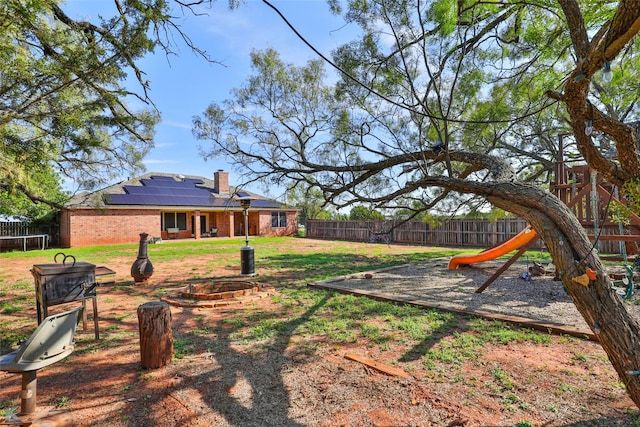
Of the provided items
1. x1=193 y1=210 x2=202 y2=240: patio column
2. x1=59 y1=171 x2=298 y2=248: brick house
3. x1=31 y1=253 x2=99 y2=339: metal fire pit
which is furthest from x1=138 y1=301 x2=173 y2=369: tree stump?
x1=193 y1=210 x2=202 y2=240: patio column

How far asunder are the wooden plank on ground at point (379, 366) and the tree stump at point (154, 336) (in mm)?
1992

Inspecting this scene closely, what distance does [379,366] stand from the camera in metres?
3.43

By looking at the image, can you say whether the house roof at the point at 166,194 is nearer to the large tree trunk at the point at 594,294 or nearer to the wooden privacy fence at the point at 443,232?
the wooden privacy fence at the point at 443,232

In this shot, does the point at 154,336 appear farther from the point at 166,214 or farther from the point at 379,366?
the point at 166,214

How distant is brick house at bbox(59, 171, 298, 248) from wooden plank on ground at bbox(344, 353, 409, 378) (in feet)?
41.8

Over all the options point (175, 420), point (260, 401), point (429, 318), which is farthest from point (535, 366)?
point (175, 420)

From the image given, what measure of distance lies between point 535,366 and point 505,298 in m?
3.19

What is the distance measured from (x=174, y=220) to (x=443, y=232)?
60.9 feet

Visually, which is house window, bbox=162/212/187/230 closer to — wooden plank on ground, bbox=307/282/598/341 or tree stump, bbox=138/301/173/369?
wooden plank on ground, bbox=307/282/598/341

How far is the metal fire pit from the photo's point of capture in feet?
13.3

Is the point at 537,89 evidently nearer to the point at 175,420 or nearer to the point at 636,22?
the point at 636,22

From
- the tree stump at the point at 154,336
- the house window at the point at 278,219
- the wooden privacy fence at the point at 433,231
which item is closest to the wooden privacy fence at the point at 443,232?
the wooden privacy fence at the point at 433,231

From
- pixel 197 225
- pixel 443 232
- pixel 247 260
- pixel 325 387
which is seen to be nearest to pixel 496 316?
pixel 325 387

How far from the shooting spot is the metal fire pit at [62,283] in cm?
405
